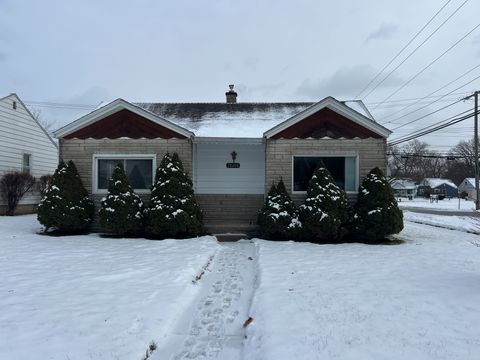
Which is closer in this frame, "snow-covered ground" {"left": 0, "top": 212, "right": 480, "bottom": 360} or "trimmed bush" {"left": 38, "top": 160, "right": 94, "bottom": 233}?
"snow-covered ground" {"left": 0, "top": 212, "right": 480, "bottom": 360}

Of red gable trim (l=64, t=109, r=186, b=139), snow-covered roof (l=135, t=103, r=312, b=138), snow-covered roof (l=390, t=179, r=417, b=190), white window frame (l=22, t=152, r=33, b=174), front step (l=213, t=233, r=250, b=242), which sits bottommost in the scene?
front step (l=213, t=233, r=250, b=242)

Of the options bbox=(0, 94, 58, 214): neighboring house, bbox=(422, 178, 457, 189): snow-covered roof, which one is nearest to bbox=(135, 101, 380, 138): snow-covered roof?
bbox=(0, 94, 58, 214): neighboring house

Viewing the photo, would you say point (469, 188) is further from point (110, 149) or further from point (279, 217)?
point (110, 149)

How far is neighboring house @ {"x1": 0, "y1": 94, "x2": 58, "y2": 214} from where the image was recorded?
18.2 meters

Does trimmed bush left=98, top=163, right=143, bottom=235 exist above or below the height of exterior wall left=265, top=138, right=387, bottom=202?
below

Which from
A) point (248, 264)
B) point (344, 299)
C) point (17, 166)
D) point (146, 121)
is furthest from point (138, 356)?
point (17, 166)

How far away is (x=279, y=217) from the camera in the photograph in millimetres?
11531

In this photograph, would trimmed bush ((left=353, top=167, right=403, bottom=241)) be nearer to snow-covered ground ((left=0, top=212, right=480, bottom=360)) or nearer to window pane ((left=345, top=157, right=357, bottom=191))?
window pane ((left=345, top=157, right=357, bottom=191))

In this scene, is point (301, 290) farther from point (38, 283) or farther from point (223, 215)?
point (223, 215)

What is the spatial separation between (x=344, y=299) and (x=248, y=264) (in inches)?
128

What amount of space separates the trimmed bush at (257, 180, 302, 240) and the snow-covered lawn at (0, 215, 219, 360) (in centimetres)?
195

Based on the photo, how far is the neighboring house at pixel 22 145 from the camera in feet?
59.8

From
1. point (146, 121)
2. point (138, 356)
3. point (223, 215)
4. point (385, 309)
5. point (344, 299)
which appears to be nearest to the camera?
point (138, 356)

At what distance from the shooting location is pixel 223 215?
1406cm
